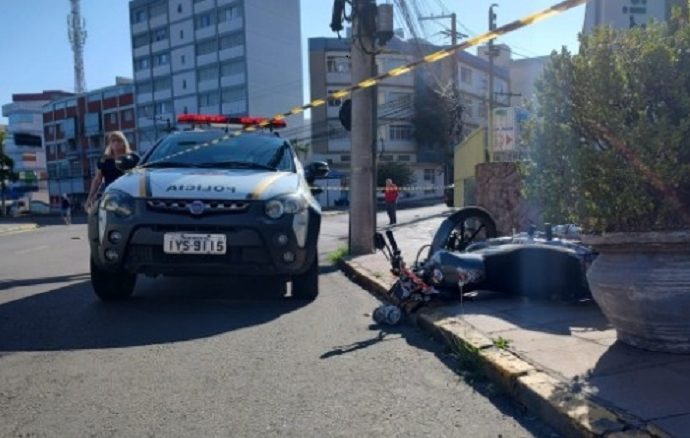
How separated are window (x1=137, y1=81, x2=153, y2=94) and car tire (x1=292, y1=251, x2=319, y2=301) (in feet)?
217

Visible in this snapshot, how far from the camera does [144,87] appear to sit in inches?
2665

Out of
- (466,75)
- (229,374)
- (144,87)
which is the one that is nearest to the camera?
(229,374)

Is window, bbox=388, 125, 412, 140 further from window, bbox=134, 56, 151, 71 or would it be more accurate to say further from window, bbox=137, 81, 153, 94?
window, bbox=134, 56, 151, 71

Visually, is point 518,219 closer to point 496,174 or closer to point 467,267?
point 496,174

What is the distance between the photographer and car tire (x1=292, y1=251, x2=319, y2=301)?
5500 millimetres

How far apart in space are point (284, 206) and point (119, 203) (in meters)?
1.29

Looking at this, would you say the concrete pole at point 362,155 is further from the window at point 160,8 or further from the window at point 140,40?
the window at point 140,40

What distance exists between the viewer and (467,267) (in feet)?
16.0

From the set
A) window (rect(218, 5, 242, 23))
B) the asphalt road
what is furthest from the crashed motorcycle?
window (rect(218, 5, 242, 23))

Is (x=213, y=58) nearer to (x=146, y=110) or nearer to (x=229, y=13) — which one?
(x=229, y=13)

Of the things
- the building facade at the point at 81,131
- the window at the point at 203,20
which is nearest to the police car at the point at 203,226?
the window at the point at 203,20

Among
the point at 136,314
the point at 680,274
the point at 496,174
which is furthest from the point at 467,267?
the point at 496,174

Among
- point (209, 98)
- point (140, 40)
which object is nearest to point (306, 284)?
point (209, 98)

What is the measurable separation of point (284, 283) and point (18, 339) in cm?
283
